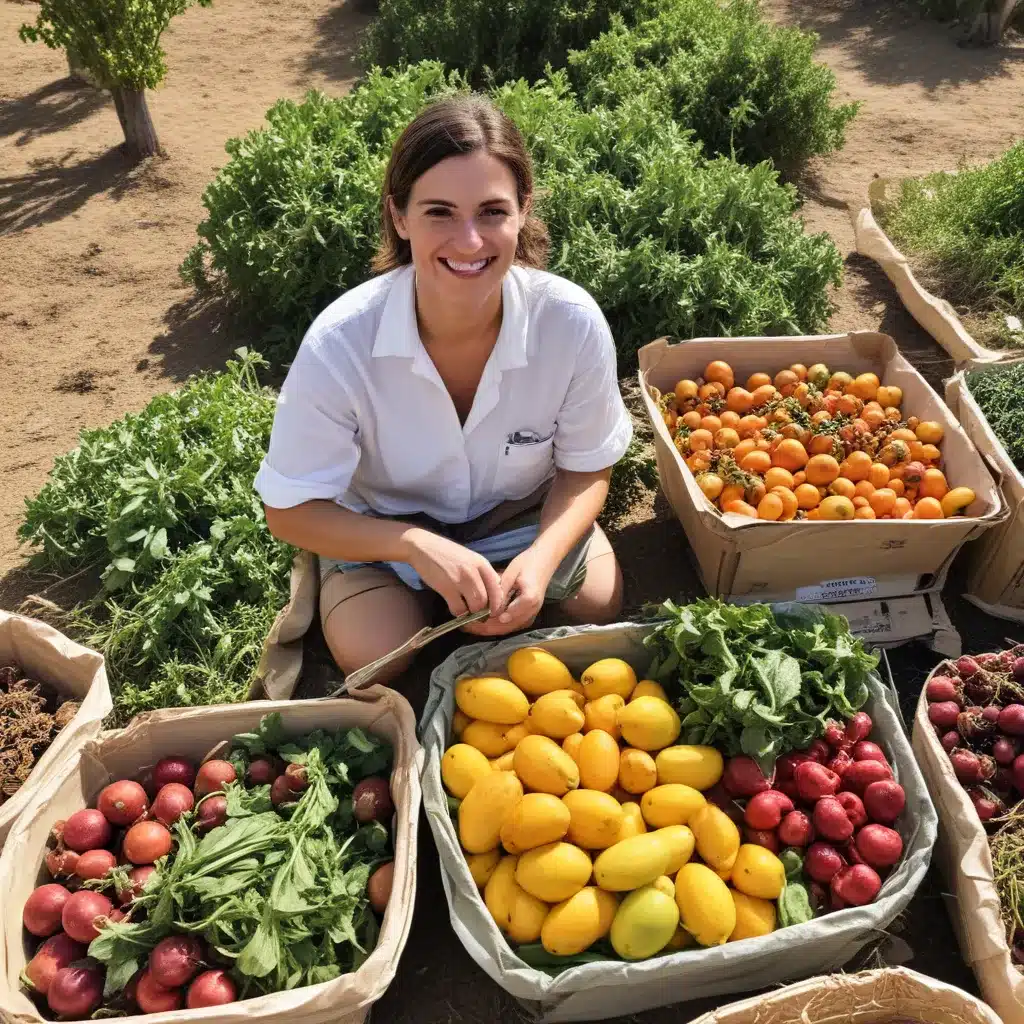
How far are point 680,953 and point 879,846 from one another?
61cm

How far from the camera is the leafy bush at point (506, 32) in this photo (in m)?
6.57

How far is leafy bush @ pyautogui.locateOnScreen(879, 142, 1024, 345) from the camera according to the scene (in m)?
4.76

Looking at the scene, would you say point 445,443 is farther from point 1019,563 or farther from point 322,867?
point 1019,563

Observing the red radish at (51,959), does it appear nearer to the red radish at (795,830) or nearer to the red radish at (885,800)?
the red radish at (795,830)

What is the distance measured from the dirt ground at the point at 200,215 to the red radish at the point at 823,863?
45 cm

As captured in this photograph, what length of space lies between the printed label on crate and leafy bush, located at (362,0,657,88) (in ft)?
16.4

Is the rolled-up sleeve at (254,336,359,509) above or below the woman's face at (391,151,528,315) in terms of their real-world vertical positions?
below

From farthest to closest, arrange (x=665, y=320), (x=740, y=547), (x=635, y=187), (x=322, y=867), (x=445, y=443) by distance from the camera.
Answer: (x=635, y=187) → (x=665, y=320) → (x=740, y=547) → (x=445, y=443) → (x=322, y=867)

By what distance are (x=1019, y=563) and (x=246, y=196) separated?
4128 millimetres

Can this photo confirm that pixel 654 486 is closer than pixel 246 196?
Yes

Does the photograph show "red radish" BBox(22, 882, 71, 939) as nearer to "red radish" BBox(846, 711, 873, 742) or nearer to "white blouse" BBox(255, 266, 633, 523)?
"white blouse" BBox(255, 266, 633, 523)

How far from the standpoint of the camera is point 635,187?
4629mm

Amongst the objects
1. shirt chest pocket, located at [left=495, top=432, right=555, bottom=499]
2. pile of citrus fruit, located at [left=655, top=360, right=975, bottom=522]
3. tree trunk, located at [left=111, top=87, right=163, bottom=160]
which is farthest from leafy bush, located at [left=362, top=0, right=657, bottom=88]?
shirt chest pocket, located at [left=495, top=432, right=555, bottom=499]

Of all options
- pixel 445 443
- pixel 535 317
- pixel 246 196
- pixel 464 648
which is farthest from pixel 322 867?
pixel 246 196
